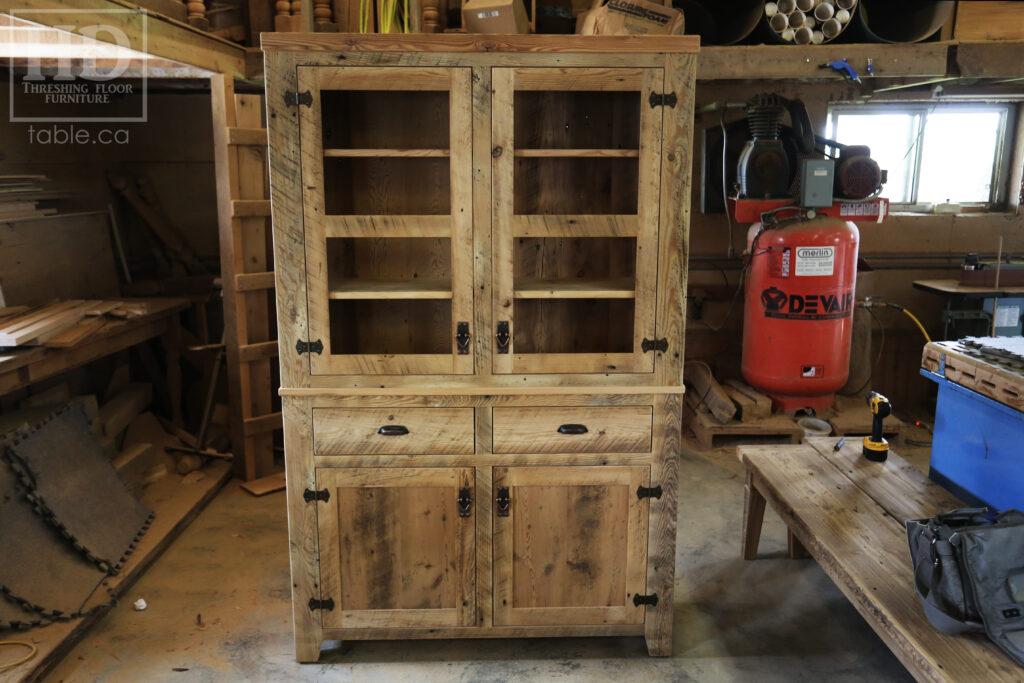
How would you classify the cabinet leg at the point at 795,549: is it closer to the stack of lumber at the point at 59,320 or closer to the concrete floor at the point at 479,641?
the concrete floor at the point at 479,641

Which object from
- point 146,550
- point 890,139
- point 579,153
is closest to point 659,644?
point 579,153

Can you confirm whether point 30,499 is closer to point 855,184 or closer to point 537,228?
point 537,228

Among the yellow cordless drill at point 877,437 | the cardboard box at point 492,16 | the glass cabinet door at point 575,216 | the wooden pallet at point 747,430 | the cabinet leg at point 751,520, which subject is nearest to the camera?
the glass cabinet door at point 575,216

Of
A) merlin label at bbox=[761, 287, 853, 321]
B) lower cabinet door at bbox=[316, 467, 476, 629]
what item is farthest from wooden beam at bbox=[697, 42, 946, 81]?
lower cabinet door at bbox=[316, 467, 476, 629]

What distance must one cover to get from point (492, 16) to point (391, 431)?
1.36 meters

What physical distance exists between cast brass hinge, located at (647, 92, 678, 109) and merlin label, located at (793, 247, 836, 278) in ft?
7.17

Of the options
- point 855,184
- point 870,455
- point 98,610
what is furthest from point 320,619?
point 855,184

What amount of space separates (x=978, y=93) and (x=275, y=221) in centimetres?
462

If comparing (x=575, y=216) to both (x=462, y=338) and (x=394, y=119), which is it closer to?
(x=462, y=338)

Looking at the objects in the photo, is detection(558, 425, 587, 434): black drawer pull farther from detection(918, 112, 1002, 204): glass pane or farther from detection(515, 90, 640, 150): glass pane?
detection(918, 112, 1002, 204): glass pane

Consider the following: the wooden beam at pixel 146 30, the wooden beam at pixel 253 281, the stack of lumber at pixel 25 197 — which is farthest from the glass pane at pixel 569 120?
the stack of lumber at pixel 25 197

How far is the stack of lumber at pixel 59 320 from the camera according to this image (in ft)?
9.75

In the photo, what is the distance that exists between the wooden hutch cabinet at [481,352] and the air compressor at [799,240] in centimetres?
190

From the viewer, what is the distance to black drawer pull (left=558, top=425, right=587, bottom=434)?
2391 mm
